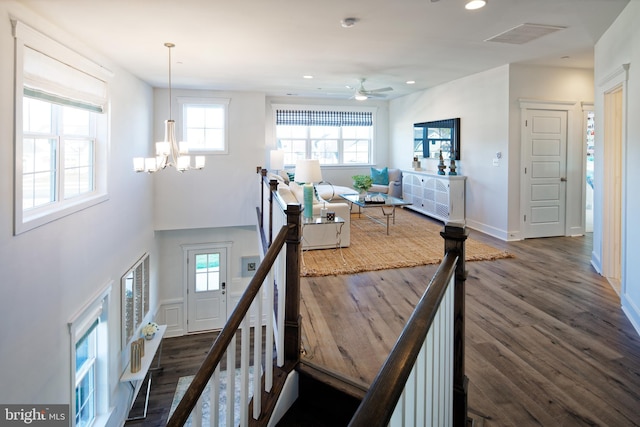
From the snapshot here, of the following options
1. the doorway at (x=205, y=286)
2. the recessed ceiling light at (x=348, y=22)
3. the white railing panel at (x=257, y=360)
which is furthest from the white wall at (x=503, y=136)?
the doorway at (x=205, y=286)

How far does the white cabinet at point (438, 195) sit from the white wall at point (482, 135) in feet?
0.53

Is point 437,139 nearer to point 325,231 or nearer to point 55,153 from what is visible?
point 325,231

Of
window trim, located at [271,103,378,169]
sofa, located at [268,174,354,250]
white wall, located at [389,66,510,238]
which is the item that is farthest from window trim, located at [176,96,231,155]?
white wall, located at [389,66,510,238]

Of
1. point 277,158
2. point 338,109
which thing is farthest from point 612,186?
point 338,109

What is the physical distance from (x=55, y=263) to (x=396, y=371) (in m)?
3.94

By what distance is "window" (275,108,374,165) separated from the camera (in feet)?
30.0

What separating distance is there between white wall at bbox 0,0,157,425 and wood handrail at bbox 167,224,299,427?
2.35 m

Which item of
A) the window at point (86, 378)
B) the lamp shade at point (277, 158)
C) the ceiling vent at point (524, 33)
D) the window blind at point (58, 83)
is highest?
the ceiling vent at point (524, 33)

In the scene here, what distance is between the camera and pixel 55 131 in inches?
158

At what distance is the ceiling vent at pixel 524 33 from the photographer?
382cm

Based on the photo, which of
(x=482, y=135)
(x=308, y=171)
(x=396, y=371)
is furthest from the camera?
(x=482, y=135)

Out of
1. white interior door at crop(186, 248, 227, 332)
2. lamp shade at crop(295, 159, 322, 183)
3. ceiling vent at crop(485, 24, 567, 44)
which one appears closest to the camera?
ceiling vent at crop(485, 24, 567, 44)

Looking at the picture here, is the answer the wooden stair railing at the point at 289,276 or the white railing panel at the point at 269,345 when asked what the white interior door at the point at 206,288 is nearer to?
the wooden stair railing at the point at 289,276

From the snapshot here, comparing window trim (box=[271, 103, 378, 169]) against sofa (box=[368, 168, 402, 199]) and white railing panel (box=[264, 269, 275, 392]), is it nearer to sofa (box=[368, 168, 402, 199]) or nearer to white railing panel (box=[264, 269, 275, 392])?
sofa (box=[368, 168, 402, 199])
